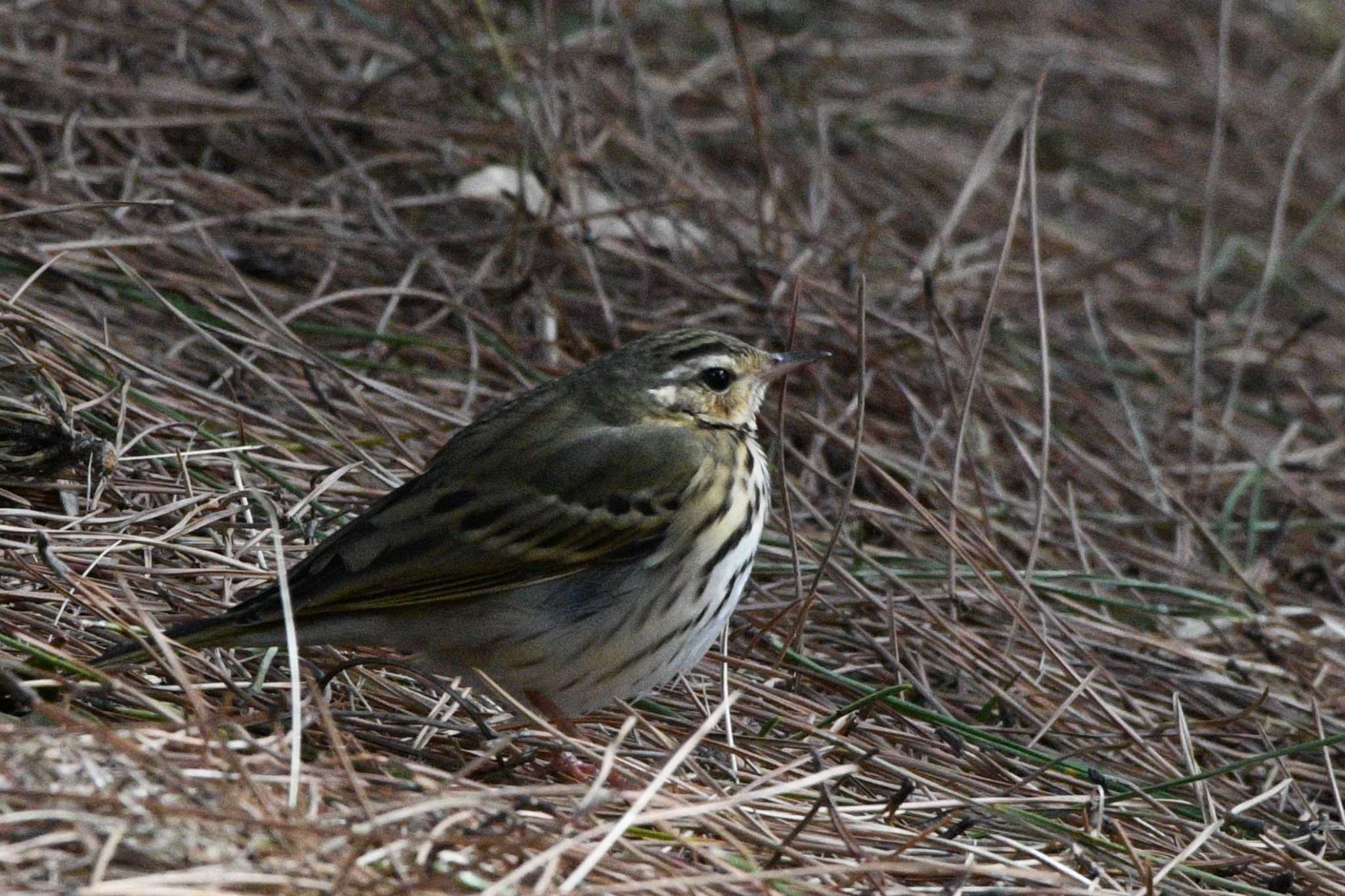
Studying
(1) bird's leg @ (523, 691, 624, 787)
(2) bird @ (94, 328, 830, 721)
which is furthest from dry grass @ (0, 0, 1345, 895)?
(2) bird @ (94, 328, 830, 721)

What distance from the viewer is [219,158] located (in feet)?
22.9

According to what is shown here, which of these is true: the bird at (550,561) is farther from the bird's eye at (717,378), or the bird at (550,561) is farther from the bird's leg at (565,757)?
the bird's eye at (717,378)

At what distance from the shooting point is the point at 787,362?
466 centimetres

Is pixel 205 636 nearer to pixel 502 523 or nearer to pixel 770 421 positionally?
pixel 502 523

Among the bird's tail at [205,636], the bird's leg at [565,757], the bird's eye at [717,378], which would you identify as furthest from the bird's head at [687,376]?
the bird's tail at [205,636]

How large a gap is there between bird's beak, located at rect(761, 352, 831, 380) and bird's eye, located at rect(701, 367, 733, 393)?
0.44ft

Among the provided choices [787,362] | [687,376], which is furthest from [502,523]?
[787,362]

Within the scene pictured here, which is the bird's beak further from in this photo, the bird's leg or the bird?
the bird's leg

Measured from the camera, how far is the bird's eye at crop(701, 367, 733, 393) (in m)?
4.54

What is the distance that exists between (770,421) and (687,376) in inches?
67.5

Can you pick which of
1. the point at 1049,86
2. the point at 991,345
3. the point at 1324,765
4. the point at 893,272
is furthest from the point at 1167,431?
the point at 1049,86

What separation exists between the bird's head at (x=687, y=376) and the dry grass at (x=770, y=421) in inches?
10.7

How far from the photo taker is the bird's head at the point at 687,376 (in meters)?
4.49

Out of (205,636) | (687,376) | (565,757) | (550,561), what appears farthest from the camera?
(687,376)
